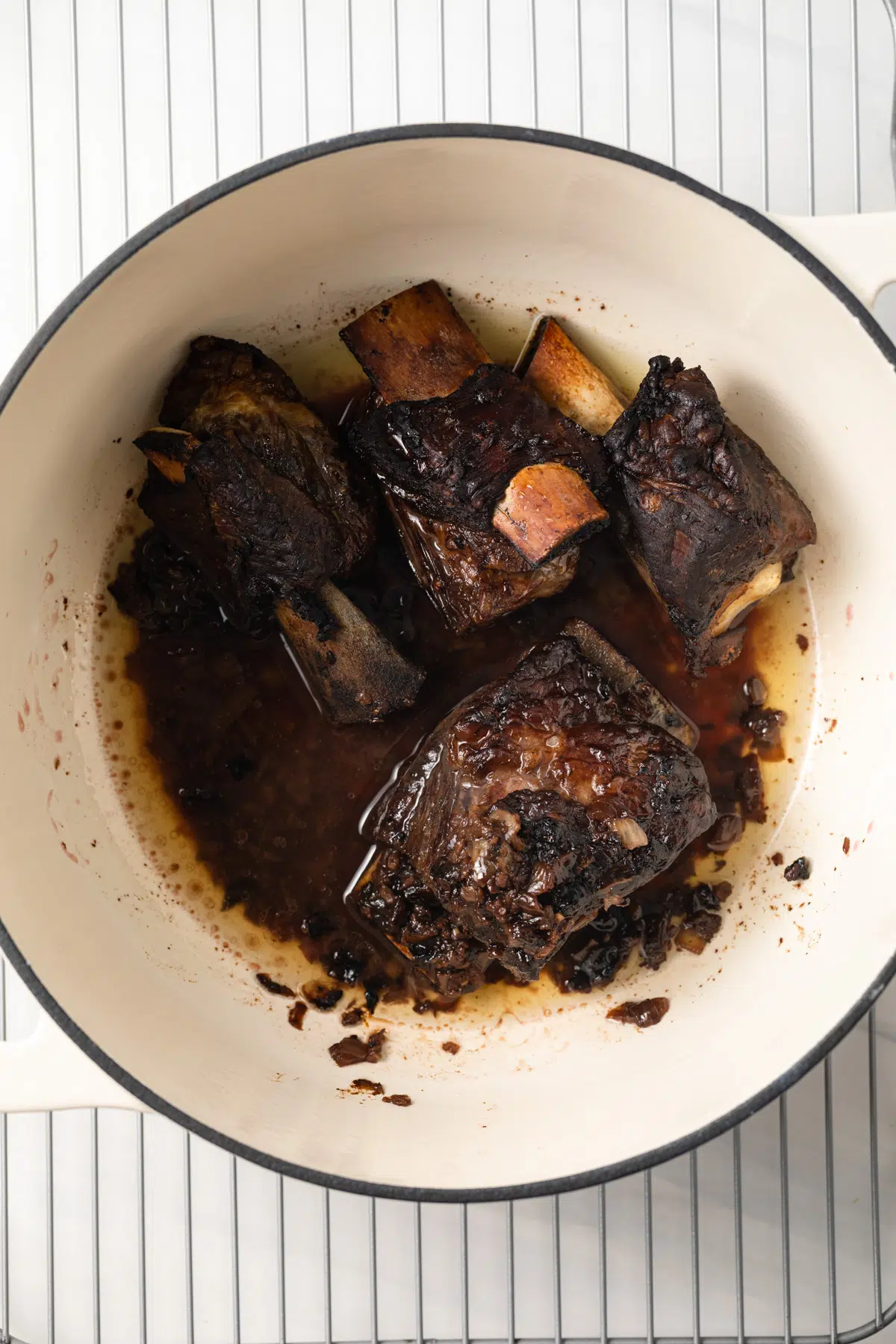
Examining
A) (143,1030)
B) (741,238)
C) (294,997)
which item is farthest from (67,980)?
(741,238)

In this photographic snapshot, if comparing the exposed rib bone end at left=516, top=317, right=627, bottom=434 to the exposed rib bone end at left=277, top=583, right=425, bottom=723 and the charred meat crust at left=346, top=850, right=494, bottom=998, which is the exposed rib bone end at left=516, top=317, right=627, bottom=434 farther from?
the charred meat crust at left=346, top=850, right=494, bottom=998

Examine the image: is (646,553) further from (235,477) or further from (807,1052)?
(807,1052)

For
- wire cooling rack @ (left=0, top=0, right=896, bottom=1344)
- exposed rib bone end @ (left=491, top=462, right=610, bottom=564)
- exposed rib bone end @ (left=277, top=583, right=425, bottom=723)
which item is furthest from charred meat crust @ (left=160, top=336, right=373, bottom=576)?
wire cooling rack @ (left=0, top=0, right=896, bottom=1344)

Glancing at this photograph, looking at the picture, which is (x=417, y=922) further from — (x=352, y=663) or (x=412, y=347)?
(x=412, y=347)

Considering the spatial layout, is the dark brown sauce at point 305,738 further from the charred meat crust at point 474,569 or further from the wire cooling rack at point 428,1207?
the wire cooling rack at point 428,1207

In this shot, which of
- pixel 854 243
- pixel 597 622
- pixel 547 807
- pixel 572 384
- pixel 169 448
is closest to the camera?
pixel 854 243

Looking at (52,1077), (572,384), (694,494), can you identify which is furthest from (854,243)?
(52,1077)

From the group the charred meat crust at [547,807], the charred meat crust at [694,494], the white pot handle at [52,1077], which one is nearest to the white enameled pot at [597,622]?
the white pot handle at [52,1077]
